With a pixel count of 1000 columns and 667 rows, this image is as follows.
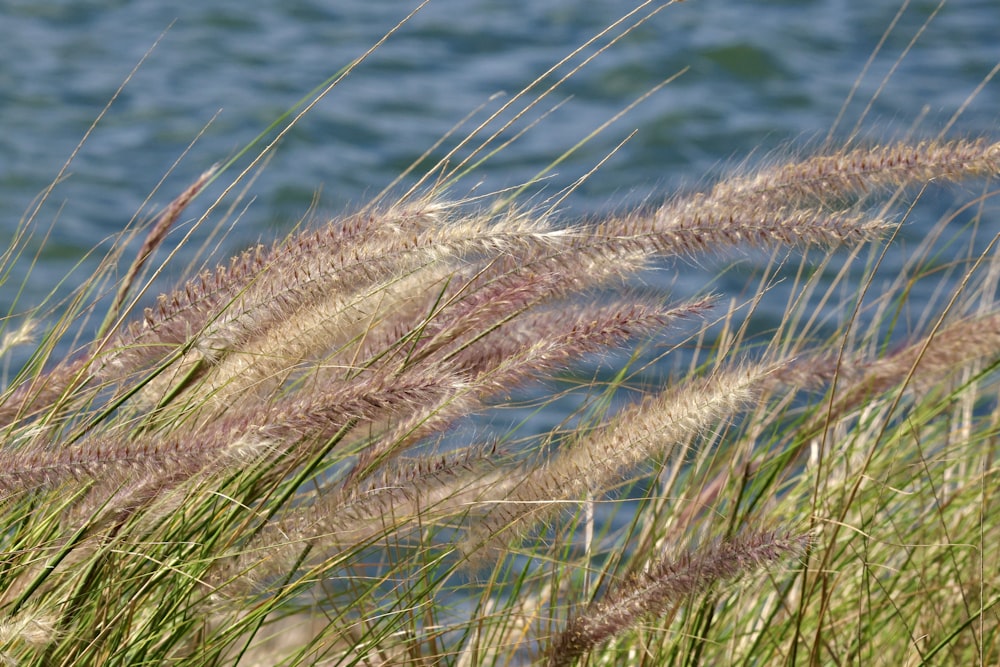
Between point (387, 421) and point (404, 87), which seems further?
point (404, 87)

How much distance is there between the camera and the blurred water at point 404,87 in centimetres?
773

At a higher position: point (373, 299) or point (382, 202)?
point (382, 202)

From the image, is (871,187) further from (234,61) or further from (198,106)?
(234,61)

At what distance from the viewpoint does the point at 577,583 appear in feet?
8.45

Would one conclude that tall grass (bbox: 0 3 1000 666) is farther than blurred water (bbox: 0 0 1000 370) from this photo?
No

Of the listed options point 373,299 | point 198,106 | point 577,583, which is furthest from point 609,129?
point 373,299

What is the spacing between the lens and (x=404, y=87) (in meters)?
8.65

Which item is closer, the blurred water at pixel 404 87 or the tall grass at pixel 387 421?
the tall grass at pixel 387 421

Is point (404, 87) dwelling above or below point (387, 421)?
below

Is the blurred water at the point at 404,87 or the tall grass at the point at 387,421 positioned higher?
the tall grass at the point at 387,421

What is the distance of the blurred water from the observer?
773 centimetres

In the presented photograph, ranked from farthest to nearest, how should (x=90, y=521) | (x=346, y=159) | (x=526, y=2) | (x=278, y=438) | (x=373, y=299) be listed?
(x=526, y=2) < (x=346, y=159) < (x=373, y=299) < (x=90, y=521) < (x=278, y=438)

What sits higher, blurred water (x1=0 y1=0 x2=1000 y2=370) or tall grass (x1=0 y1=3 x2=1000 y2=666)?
tall grass (x1=0 y1=3 x2=1000 y2=666)

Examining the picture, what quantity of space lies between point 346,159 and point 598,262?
631 centimetres
